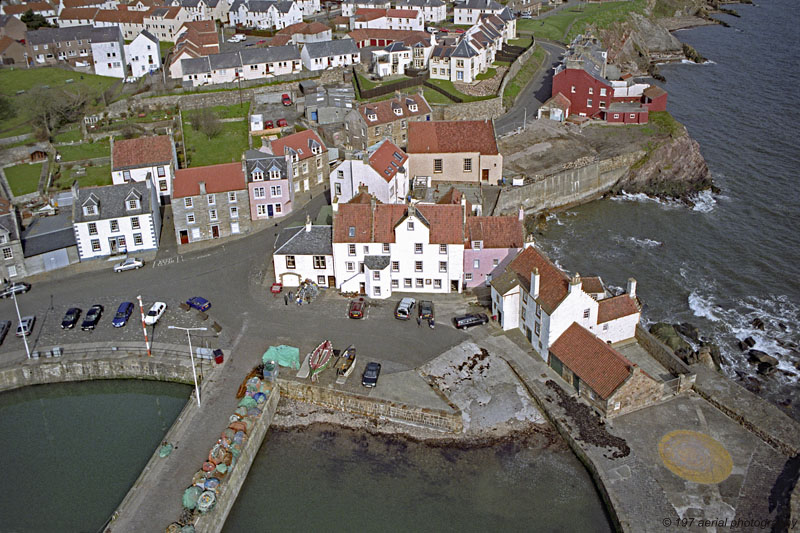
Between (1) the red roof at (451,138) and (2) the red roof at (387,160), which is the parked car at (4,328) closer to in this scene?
(2) the red roof at (387,160)

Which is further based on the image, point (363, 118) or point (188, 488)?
point (363, 118)

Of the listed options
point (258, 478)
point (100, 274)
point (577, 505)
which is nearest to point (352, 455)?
point (258, 478)

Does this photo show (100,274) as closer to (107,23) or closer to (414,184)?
(414,184)

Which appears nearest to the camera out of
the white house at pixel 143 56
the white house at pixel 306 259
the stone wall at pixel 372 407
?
the stone wall at pixel 372 407

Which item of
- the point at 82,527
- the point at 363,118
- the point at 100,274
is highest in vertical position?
the point at 363,118

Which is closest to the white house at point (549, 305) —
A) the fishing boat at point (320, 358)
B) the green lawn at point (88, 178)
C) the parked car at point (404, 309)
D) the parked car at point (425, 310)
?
the parked car at point (425, 310)
